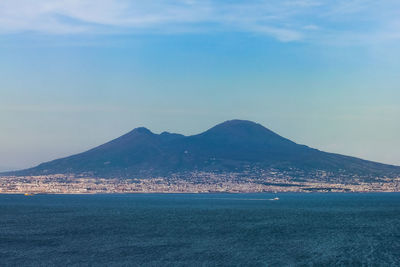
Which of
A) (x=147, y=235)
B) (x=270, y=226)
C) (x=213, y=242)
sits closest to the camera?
(x=213, y=242)

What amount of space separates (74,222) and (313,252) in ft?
237

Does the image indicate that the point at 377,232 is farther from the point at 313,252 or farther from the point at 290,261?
the point at 290,261

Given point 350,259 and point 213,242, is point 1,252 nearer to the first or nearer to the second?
point 213,242

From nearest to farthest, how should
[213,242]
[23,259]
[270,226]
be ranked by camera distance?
[23,259] < [213,242] < [270,226]

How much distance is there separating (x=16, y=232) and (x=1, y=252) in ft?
104

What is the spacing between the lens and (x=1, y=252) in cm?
8738

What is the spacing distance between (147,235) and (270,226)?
34.8m

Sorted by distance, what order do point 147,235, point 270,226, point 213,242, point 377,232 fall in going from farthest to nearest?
point 270,226 → point 377,232 → point 147,235 → point 213,242

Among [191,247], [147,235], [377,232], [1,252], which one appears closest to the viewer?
[1,252]

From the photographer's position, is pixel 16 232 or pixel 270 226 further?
pixel 270 226

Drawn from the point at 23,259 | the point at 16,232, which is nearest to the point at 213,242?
the point at 23,259

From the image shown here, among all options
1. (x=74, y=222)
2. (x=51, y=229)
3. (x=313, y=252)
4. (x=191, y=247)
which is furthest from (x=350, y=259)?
(x=74, y=222)

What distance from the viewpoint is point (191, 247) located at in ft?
315

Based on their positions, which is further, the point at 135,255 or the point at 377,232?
the point at 377,232
